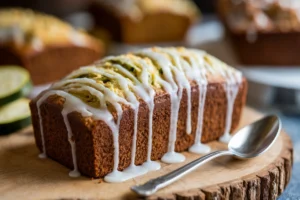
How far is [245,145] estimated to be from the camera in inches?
96.9

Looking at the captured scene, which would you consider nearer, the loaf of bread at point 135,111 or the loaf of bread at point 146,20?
the loaf of bread at point 135,111

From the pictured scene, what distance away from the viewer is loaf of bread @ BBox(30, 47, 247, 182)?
86.3 inches

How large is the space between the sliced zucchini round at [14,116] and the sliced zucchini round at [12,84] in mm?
52

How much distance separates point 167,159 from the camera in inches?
93.8

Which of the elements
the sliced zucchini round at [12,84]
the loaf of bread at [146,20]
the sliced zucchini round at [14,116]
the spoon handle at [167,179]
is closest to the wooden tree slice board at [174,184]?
the spoon handle at [167,179]

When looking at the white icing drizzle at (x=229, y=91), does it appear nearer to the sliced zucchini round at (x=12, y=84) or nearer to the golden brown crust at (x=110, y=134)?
the golden brown crust at (x=110, y=134)

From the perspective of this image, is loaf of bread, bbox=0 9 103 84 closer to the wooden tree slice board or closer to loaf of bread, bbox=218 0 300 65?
loaf of bread, bbox=218 0 300 65

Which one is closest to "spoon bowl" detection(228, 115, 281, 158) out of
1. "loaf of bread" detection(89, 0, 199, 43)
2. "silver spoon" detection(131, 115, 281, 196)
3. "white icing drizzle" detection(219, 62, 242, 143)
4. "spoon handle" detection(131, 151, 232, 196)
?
"silver spoon" detection(131, 115, 281, 196)

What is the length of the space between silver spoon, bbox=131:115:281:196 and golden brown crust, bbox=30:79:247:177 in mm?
161

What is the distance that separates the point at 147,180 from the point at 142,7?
3.03m

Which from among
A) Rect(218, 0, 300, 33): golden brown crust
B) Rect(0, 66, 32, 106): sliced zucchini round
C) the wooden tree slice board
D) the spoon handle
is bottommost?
the wooden tree slice board

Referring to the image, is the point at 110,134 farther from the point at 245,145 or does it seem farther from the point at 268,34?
the point at 268,34

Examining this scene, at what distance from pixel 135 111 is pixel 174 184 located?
0.36 meters

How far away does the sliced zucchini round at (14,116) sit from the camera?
265 centimetres
